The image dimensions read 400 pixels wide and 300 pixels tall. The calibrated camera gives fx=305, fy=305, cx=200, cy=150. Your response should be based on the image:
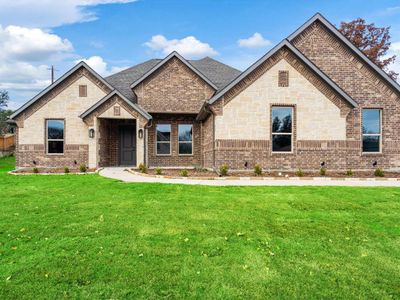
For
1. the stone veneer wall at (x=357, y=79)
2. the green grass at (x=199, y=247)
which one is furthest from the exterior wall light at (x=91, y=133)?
the stone veneer wall at (x=357, y=79)

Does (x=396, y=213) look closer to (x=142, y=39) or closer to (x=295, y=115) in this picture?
(x=295, y=115)

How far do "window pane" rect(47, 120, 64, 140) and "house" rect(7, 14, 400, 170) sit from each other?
0.18ft

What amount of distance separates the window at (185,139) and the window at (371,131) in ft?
30.3

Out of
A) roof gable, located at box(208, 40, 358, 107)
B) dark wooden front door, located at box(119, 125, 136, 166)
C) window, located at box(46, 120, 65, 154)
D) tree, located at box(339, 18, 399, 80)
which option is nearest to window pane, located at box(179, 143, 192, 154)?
dark wooden front door, located at box(119, 125, 136, 166)

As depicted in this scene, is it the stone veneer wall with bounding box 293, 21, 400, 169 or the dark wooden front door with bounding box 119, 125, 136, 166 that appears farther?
the dark wooden front door with bounding box 119, 125, 136, 166

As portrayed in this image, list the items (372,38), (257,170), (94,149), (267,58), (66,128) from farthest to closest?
1. (372,38)
2. (66,128)
3. (94,149)
4. (267,58)
5. (257,170)

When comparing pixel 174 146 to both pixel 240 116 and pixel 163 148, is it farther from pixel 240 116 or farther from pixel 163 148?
pixel 240 116

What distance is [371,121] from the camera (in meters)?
15.3

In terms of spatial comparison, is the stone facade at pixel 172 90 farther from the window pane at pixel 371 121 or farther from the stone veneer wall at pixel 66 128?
the window pane at pixel 371 121

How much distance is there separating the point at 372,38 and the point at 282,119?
21.5 m

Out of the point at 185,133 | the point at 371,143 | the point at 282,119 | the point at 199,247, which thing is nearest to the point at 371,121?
the point at 371,143

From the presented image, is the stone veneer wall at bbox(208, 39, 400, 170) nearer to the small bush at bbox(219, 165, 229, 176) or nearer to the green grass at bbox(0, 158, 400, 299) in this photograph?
the small bush at bbox(219, 165, 229, 176)

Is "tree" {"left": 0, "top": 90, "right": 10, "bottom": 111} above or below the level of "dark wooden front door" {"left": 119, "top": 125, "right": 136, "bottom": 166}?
above

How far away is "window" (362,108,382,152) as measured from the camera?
49.9 ft
